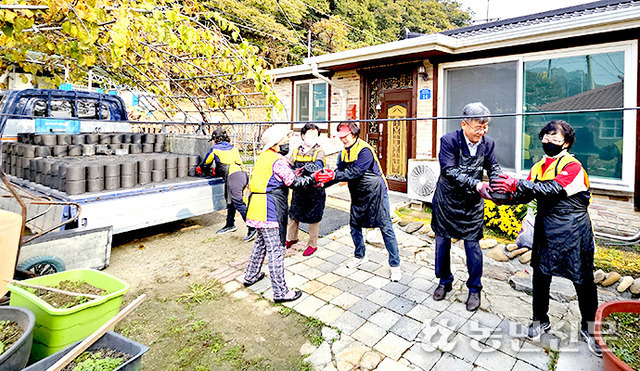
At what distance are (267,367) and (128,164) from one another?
150 inches

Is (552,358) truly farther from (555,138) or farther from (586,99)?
(586,99)

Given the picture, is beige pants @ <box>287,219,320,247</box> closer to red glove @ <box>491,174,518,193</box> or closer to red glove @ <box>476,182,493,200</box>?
red glove @ <box>476,182,493,200</box>

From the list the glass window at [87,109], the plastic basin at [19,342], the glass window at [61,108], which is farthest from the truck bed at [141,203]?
the plastic basin at [19,342]

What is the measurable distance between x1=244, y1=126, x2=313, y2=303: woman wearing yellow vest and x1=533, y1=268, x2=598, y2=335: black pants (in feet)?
7.33

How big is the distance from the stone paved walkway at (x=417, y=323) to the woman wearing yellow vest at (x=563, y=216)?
461mm

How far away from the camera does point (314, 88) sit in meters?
10.3

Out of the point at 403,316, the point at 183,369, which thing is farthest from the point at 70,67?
the point at 403,316

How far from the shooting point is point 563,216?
2.79 metres

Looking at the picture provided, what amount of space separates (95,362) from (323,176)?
2.47m

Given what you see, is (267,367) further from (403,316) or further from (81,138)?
(81,138)

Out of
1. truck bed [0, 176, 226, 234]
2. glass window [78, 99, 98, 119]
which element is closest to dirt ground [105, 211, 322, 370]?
truck bed [0, 176, 226, 234]

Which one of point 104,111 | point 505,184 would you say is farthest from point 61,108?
point 505,184

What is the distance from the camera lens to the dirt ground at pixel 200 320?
9.50ft

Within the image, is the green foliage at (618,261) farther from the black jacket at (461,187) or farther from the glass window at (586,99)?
the black jacket at (461,187)
